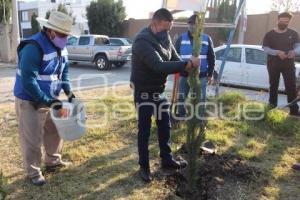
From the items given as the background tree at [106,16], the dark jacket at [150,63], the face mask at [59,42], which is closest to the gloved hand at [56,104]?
the face mask at [59,42]

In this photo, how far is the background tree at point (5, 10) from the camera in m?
19.5

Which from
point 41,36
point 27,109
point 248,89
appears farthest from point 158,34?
point 248,89

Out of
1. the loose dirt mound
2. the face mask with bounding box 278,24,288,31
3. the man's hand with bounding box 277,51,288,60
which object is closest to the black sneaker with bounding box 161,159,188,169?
the loose dirt mound

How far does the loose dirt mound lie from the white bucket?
48.7 inches

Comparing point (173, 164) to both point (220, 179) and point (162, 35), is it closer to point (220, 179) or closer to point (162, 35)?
point (220, 179)

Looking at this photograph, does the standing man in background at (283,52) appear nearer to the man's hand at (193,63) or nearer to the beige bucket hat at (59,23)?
the man's hand at (193,63)

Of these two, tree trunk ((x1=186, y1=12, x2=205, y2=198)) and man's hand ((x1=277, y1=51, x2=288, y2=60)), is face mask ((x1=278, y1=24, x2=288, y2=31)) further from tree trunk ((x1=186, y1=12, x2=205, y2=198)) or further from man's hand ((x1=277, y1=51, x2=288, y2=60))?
tree trunk ((x1=186, y1=12, x2=205, y2=198))

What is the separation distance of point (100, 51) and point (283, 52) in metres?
12.0

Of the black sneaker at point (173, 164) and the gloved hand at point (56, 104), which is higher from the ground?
the gloved hand at point (56, 104)

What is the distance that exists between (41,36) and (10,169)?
1887 mm

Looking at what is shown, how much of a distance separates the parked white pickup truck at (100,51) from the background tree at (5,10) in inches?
152

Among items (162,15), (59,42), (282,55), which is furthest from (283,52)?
(59,42)

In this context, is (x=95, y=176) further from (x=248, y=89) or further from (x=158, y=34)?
(x=248, y=89)

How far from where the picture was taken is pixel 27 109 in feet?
13.0
